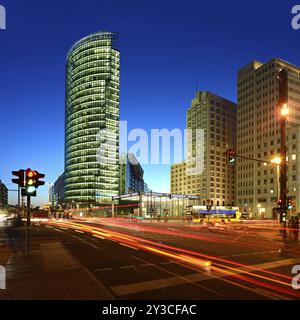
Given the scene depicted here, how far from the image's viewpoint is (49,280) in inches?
409

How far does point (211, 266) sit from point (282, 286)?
11.8 feet

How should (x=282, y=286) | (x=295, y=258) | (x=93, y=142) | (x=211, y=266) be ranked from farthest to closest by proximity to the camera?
(x=93, y=142), (x=295, y=258), (x=211, y=266), (x=282, y=286)

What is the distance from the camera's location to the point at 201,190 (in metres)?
182

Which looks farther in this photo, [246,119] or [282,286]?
[246,119]

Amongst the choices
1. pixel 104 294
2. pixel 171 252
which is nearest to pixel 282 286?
pixel 104 294

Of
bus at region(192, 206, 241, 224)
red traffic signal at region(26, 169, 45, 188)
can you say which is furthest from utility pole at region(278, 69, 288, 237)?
bus at region(192, 206, 241, 224)

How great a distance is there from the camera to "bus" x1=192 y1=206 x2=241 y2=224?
226ft

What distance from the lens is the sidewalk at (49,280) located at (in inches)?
340

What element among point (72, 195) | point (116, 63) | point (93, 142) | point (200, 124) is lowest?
point (72, 195)

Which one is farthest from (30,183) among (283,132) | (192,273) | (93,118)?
(93,118)

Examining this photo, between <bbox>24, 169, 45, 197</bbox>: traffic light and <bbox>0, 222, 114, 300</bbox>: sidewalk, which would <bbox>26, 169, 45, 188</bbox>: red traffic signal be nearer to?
<bbox>24, 169, 45, 197</bbox>: traffic light

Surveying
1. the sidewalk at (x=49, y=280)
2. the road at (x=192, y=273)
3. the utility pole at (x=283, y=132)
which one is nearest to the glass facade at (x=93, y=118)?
the utility pole at (x=283, y=132)

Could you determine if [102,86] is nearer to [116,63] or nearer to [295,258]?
[116,63]

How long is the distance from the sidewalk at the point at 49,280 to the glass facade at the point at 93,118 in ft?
508
